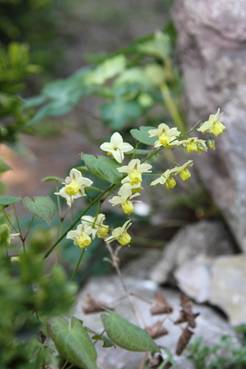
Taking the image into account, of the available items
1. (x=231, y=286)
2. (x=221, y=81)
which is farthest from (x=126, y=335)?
(x=221, y=81)

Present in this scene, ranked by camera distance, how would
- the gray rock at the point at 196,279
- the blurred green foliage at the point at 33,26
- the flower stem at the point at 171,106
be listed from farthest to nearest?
1. the blurred green foliage at the point at 33,26
2. the flower stem at the point at 171,106
3. the gray rock at the point at 196,279

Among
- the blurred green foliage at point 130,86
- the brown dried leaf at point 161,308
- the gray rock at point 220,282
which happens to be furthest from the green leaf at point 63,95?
the brown dried leaf at point 161,308

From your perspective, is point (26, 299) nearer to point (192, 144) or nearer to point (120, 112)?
point (192, 144)

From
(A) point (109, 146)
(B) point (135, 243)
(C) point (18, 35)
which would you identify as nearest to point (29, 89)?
(C) point (18, 35)

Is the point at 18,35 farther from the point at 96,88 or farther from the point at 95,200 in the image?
the point at 95,200

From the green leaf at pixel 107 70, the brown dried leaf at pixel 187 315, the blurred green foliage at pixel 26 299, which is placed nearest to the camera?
the blurred green foliage at pixel 26 299

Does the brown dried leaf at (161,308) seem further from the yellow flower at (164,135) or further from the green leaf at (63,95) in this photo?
the green leaf at (63,95)
